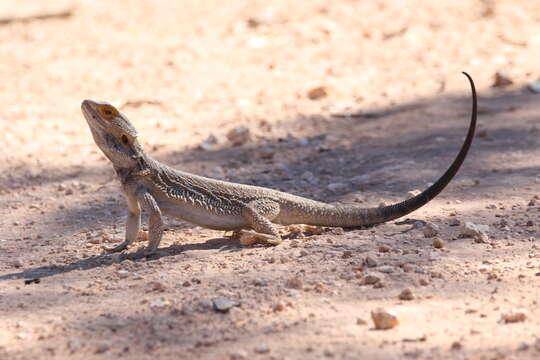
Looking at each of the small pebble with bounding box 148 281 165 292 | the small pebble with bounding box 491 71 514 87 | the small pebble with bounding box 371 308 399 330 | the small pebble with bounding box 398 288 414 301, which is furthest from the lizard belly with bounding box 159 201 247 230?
the small pebble with bounding box 491 71 514 87

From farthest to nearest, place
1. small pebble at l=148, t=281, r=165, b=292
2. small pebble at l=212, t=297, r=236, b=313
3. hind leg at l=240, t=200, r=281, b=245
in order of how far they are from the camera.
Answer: hind leg at l=240, t=200, r=281, b=245 → small pebble at l=148, t=281, r=165, b=292 → small pebble at l=212, t=297, r=236, b=313

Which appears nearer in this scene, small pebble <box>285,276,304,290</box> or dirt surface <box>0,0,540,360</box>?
dirt surface <box>0,0,540,360</box>

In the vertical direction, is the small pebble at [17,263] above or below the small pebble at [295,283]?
below

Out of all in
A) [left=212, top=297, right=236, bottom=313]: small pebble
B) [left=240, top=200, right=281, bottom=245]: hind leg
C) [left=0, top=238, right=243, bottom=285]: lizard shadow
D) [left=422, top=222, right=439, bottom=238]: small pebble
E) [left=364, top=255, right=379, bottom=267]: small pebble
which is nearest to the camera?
[left=212, top=297, right=236, bottom=313]: small pebble

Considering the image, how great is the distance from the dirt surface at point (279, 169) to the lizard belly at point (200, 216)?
154 millimetres

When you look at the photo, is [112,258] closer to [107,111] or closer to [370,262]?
[107,111]

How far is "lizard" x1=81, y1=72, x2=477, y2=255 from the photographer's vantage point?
18.8 ft

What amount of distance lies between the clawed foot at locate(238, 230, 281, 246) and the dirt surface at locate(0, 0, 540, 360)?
0.29 feet

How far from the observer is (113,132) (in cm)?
564

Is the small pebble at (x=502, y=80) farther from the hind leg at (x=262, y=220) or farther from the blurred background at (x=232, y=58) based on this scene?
the hind leg at (x=262, y=220)

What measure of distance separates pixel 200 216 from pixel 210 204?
0.11m

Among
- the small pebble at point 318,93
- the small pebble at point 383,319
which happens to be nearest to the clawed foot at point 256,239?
the small pebble at point 383,319

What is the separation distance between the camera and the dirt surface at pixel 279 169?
14.3 ft

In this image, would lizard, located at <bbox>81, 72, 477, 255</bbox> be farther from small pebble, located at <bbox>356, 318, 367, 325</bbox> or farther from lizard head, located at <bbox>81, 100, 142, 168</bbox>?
small pebble, located at <bbox>356, 318, 367, 325</bbox>
